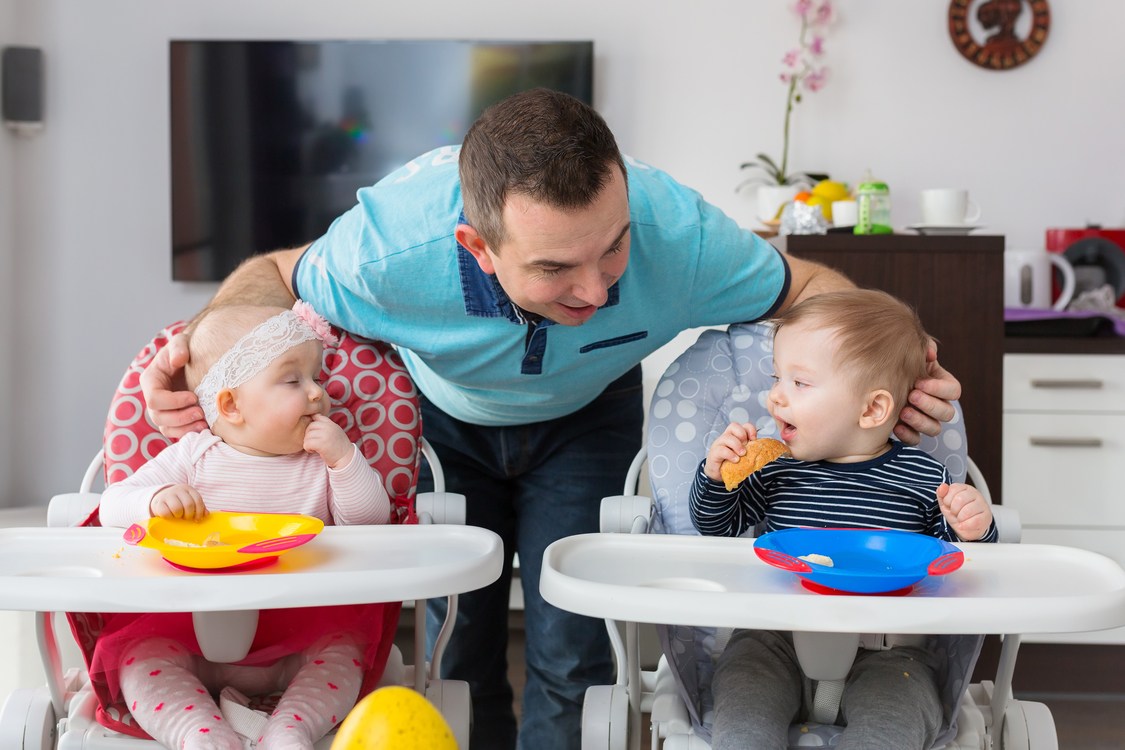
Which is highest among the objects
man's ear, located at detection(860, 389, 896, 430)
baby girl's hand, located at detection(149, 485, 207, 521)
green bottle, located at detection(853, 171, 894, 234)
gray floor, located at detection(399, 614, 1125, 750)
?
green bottle, located at detection(853, 171, 894, 234)

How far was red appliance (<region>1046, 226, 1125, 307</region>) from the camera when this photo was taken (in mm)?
3262

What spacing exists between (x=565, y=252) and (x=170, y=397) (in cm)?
56

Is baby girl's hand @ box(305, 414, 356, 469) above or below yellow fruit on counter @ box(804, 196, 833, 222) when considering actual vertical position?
below

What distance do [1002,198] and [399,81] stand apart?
193cm

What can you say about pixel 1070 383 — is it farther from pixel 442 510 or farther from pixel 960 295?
pixel 442 510

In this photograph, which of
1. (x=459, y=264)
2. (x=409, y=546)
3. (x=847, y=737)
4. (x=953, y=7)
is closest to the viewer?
(x=847, y=737)

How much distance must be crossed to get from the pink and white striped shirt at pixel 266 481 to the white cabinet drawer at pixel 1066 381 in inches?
81.5

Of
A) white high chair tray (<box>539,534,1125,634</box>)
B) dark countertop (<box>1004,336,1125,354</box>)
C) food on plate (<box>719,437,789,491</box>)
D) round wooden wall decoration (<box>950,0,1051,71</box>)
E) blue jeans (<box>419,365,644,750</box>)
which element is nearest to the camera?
white high chair tray (<box>539,534,1125,634</box>)

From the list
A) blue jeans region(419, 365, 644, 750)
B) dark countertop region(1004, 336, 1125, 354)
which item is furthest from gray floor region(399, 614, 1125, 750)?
→ dark countertop region(1004, 336, 1125, 354)

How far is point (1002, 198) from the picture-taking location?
3.47m

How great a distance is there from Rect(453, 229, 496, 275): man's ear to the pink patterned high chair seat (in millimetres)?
269

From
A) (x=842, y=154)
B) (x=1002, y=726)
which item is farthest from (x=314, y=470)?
(x=842, y=154)

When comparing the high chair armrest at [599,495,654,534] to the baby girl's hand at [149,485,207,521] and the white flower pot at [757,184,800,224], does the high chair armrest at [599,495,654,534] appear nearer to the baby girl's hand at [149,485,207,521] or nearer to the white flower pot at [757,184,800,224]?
the baby girl's hand at [149,485,207,521]

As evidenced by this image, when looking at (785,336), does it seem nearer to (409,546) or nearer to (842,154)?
(409,546)
